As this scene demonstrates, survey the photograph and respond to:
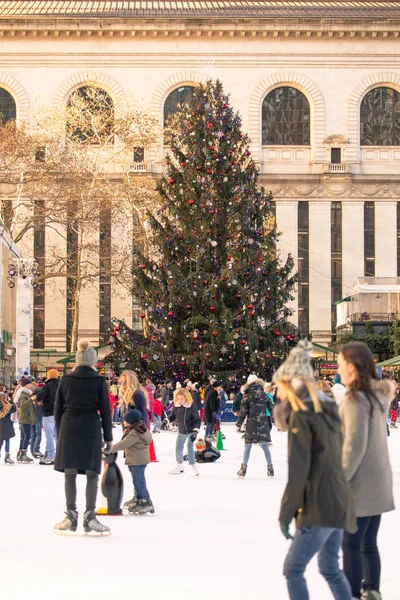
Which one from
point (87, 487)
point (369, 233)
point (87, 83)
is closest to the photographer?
point (87, 487)

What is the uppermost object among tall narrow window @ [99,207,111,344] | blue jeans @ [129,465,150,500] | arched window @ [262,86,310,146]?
arched window @ [262,86,310,146]

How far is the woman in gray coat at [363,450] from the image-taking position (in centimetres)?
652

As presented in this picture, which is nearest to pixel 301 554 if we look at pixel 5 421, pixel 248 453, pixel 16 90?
pixel 248 453

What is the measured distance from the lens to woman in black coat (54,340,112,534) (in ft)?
32.7

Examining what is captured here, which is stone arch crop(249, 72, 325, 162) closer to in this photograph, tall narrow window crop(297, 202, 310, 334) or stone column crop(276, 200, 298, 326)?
stone column crop(276, 200, 298, 326)

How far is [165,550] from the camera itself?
927cm

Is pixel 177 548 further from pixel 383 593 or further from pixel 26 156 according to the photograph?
pixel 26 156

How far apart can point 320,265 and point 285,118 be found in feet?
30.6

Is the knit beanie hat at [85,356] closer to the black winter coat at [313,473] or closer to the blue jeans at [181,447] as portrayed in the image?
the black winter coat at [313,473]

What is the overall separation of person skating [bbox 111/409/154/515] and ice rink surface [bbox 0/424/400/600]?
207 millimetres

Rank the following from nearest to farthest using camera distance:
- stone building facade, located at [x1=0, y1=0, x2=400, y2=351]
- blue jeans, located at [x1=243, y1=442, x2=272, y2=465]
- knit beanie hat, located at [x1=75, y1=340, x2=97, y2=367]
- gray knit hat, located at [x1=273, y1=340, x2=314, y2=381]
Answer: gray knit hat, located at [x1=273, y1=340, x2=314, y2=381] → knit beanie hat, located at [x1=75, y1=340, x2=97, y2=367] → blue jeans, located at [x1=243, y1=442, x2=272, y2=465] → stone building facade, located at [x1=0, y1=0, x2=400, y2=351]

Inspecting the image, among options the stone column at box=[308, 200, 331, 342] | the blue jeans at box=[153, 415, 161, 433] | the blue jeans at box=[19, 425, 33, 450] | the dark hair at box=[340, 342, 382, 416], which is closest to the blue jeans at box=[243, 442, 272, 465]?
the blue jeans at box=[19, 425, 33, 450]

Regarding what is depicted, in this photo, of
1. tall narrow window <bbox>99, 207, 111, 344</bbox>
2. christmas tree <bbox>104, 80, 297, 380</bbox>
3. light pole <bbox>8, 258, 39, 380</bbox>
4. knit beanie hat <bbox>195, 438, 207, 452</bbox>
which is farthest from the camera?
tall narrow window <bbox>99, 207, 111, 344</bbox>

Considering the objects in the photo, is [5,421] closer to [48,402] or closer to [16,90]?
[48,402]
